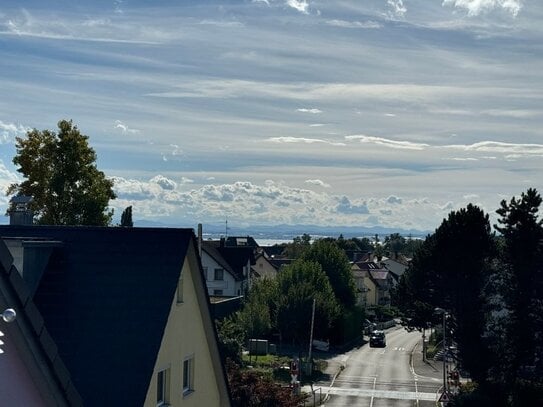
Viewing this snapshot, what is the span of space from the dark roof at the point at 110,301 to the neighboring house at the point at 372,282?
102 m

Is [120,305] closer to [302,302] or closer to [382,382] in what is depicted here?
[382,382]

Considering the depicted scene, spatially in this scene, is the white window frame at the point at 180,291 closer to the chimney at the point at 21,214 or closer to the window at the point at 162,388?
the window at the point at 162,388

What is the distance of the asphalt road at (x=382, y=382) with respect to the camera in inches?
2035

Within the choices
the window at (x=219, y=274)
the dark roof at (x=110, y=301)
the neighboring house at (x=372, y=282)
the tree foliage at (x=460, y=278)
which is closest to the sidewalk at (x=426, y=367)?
the tree foliage at (x=460, y=278)

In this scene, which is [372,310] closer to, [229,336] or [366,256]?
[366,256]

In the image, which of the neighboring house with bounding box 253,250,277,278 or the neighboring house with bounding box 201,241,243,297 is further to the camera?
the neighboring house with bounding box 253,250,277,278

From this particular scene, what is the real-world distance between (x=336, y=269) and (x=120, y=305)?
72.0 m

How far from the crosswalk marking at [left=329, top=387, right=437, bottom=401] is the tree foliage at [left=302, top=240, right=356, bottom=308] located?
27.3m

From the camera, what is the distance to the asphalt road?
51.7 metres

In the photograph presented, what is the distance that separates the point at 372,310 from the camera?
11706 centimetres

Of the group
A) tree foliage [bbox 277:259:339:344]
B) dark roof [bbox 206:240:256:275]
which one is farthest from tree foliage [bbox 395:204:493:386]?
dark roof [bbox 206:240:256:275]

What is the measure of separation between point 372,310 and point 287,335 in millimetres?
47175

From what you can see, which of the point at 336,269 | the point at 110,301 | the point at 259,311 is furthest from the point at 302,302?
the point at 110,301

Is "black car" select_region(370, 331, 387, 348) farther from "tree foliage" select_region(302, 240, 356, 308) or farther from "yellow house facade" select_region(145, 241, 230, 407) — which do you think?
"yellow house facade" select_region(145, 241, 230, 407)
